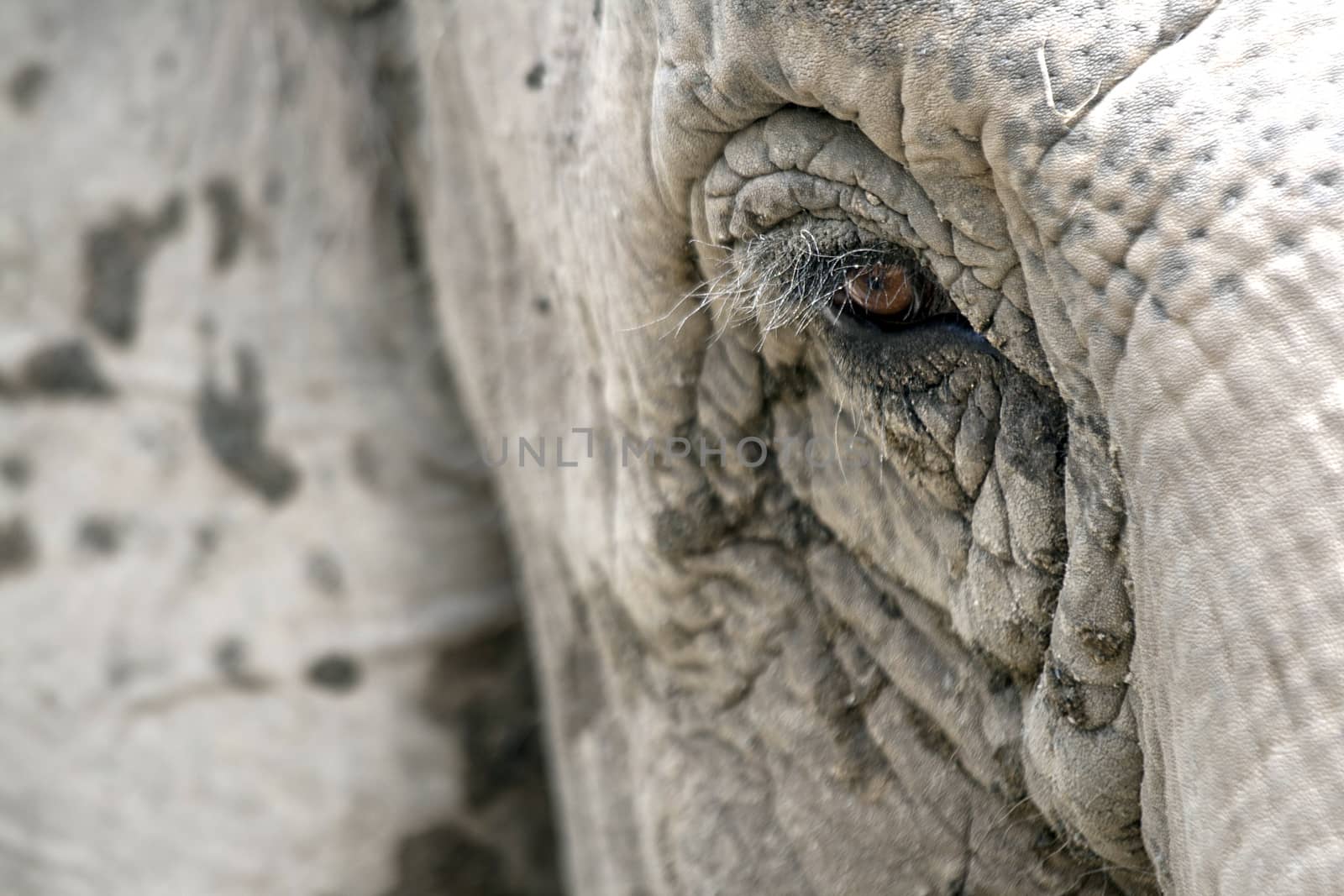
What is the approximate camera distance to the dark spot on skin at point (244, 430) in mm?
1770

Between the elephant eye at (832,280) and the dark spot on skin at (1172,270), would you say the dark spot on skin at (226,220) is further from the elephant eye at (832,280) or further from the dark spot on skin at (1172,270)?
the dark spot on skin at (1172,270)

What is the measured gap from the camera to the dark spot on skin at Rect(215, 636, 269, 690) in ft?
5.84

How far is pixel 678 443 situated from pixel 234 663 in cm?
80

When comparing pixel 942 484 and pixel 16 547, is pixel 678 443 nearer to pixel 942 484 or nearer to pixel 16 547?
pixel 942 484

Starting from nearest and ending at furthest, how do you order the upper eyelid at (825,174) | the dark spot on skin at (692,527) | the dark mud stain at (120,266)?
the upper eyelid at (825,174), the dark spot on skin at (692,527), the dark mud stain at (120,266)

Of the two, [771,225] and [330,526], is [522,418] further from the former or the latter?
[771,225]

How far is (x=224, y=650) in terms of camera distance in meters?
1.78

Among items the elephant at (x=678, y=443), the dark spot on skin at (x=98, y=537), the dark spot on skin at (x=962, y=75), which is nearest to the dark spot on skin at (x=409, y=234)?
the elephant at (x=678, y=443)

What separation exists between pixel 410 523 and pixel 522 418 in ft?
1.12

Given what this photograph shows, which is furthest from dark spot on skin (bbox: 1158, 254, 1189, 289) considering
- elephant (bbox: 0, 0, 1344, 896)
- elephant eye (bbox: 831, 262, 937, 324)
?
elephant eye (bbox: 831, 262, 937, 324)

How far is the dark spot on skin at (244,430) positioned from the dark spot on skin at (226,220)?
110 mm

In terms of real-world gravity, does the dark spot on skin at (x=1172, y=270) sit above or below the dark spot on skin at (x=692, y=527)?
above

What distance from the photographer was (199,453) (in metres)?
1.77

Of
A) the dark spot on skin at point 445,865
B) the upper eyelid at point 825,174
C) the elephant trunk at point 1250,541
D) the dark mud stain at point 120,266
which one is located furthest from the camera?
the dark spot on skin at point 445,865
